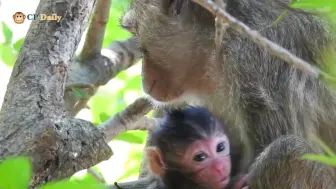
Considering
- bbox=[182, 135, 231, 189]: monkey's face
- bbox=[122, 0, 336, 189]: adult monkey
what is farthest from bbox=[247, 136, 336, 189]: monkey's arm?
Result: bbox=[182, 135, 231, 189]: monkey's face

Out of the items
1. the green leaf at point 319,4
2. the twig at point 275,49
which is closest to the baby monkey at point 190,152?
the twig at point 275,49

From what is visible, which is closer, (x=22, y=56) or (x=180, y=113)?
(x=22, y=56)

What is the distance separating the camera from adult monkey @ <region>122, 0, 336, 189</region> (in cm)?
294

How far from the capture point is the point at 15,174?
1.23 meters

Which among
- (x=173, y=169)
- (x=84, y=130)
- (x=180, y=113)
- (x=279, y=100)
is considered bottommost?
(x=173, y=169)

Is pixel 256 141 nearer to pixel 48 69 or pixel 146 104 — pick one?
pixel 146 104

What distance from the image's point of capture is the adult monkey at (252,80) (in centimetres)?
294

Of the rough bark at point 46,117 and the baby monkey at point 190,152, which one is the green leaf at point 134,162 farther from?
the rough bark at point 46,117

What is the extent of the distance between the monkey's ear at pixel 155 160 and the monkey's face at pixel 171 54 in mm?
→ 322

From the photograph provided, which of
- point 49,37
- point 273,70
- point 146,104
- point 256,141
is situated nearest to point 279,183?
point 256,141

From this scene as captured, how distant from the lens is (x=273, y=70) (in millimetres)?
3219

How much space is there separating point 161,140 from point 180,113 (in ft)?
0.65

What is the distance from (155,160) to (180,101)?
448mm

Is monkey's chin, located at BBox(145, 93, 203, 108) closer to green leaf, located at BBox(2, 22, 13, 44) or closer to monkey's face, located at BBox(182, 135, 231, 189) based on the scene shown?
monkey's face, located at BBox(182, 135, 231, 189)
